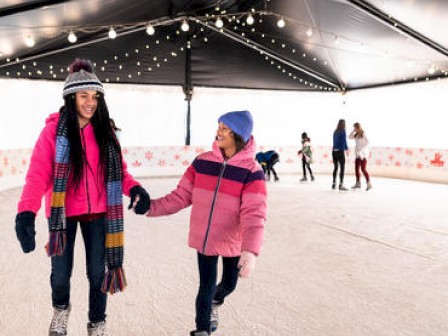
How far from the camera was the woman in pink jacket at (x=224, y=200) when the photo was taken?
1.70 m

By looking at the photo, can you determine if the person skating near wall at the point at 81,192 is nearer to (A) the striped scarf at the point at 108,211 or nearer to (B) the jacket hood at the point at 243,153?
(A) the striped scarf at the point at 108,211

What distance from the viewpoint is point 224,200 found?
1.72m

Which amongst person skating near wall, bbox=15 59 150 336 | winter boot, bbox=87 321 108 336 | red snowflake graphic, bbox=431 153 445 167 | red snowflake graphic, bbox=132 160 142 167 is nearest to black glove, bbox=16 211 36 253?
person skating near wall, bbox=15 59 150 336

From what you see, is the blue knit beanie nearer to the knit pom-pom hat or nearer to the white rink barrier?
the knit pom-pom hat

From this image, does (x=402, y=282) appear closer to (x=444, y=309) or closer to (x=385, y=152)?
(x=444, y=309)

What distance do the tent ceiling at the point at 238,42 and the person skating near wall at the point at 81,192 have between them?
411 cm

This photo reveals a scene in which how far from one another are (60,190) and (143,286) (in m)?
1.22

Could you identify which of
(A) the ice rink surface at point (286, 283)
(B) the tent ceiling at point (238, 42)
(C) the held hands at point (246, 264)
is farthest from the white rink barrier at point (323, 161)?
(C) the held hands at point (246, 264)

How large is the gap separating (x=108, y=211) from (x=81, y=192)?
143 millimetres

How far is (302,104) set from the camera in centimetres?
1094

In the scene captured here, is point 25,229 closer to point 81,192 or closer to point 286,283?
point 81,192

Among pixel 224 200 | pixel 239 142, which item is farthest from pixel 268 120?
pixel 224 200

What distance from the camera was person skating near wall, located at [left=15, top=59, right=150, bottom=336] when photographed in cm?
157

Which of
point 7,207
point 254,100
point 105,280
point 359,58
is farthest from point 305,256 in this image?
point 254,100
